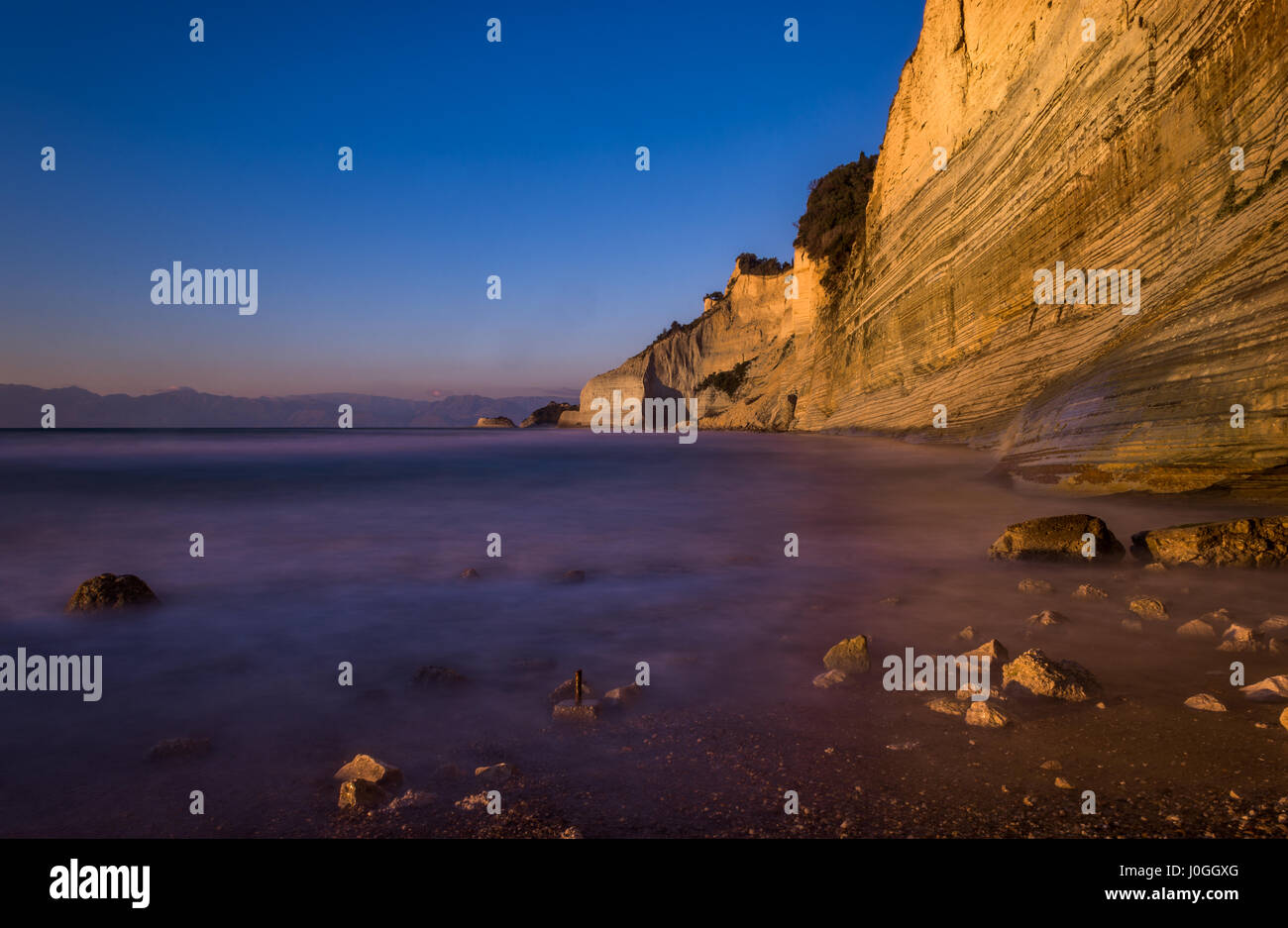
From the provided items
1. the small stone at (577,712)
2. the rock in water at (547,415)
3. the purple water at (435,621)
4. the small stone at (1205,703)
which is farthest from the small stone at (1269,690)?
the rock in water at (547,415)

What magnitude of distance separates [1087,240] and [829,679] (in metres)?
13.4

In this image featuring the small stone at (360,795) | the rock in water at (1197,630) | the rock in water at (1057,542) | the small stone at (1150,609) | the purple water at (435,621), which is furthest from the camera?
the rock in water at (1057,542)

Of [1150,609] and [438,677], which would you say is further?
[1150,609]

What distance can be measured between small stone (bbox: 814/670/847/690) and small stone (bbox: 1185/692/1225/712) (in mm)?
1314

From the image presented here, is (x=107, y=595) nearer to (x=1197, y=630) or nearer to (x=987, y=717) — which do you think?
(x=987, y=717)

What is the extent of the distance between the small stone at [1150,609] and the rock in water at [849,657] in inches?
70.9

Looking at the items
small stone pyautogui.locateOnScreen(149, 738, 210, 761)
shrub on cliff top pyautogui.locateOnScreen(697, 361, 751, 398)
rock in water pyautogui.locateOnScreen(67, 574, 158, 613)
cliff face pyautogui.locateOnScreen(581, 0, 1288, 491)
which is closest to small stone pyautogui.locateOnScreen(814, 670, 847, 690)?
small stone pyautogui.locateOnScreen(149, 738, 210, 761)

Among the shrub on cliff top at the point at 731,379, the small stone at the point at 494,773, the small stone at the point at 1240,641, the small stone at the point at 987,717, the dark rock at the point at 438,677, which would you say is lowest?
the small stone at the point at 494,773

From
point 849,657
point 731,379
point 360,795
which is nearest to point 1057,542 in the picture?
point 849,657

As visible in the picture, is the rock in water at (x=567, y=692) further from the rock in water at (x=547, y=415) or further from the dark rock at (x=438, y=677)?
the rock in water at (x=547, y=415)

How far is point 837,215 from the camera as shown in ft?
118

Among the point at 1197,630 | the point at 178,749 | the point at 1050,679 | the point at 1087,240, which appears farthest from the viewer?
the point at 1087,240

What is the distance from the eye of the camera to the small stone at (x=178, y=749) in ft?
8.20

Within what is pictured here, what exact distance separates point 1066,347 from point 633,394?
6778 cm
